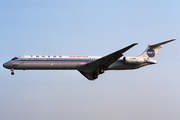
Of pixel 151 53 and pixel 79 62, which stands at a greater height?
pixel 151 53

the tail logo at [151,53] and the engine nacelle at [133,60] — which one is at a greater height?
the tail logo at [151,53]

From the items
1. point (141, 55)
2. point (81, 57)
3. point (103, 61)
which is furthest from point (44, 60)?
point (141, 55)

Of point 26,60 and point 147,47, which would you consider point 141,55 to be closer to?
point 147,47

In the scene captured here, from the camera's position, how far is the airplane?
2892 centimetres

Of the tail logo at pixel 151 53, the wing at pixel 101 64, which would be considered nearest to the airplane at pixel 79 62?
the wing at pixel 101 64

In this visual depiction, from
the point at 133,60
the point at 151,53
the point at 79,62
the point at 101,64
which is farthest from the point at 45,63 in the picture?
the point at 151,53

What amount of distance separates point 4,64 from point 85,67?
8.57 meters

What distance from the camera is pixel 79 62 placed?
29.7 m

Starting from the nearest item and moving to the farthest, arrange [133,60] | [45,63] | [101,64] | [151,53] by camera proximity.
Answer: [45,63]
[101,64]
[133,60]
[151,53]

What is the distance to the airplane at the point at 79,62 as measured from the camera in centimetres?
2892

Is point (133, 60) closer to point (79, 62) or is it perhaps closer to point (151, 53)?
point (151, 53)

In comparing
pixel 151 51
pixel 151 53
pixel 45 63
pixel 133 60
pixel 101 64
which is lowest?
pixel 101 64

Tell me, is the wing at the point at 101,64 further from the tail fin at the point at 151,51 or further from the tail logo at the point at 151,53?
the tail logo at the point at 151,53

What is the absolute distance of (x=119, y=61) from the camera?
101 feet
